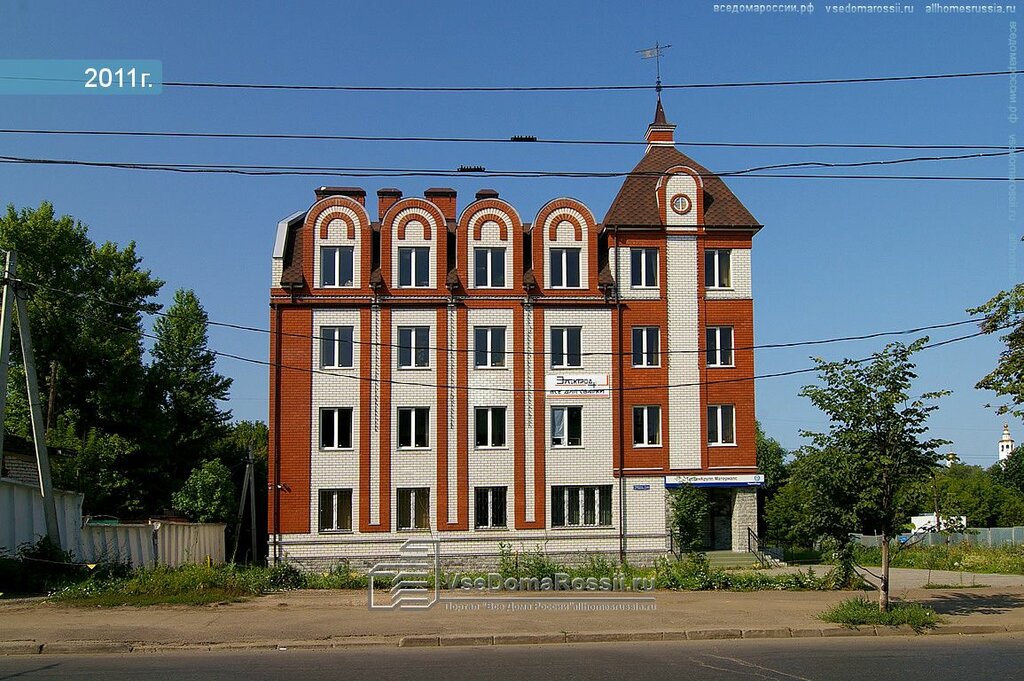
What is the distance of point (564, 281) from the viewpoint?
1276 inches

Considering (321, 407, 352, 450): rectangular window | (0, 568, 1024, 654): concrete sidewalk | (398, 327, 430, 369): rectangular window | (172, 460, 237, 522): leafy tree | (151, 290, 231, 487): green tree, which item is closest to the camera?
(0, 568, 1024, 654): concrete sidewalk

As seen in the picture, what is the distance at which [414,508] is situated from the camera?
30.9m

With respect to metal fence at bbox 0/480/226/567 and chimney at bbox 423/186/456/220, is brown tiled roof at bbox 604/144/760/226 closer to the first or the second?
chimney at bbox 423/186/456/220

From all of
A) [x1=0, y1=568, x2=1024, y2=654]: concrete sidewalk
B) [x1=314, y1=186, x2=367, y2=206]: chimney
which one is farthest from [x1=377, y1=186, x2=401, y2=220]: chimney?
[x1=0, y1=568, x2=1024, y2=654]: concrete sidewalk

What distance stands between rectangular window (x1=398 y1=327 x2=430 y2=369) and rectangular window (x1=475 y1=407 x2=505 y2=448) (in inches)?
104

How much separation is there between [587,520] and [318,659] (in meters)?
18.4

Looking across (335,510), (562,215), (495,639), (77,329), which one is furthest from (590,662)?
(77,329)

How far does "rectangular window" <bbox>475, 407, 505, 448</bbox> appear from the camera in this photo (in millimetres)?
31453

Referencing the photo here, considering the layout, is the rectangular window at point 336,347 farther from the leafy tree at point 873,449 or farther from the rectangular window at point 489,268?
the leafy tree at point 873,449

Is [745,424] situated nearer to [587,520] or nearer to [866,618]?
[587,520]

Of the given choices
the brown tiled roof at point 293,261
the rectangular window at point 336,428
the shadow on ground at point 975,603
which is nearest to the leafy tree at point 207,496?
the rectangular window at point 336,428

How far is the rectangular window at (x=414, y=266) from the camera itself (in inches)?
1256

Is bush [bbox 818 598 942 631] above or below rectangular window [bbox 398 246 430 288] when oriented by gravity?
below

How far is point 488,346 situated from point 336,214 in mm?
7169
